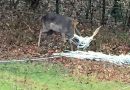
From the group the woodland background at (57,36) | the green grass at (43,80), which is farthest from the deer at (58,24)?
the green grass at (43,80)

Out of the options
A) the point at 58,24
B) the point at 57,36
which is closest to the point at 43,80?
the point at 58,24

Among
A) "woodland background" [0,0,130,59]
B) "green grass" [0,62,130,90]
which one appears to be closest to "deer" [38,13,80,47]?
"woodland background" [0,0,130,59]

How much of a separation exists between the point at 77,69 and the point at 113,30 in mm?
11376

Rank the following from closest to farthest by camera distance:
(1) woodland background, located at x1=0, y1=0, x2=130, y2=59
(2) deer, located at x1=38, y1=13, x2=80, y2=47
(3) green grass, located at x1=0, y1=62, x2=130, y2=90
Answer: (3) green grass, located at x1=0, y1=62, x2=130, y2=90
(1) woodland background, located at x1=0, y1=0, x2=130, y2=59
(2) deer, located at x1=38, y1=13, x2=80, y2=47

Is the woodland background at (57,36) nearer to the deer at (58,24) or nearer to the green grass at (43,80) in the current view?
the deer at (58,24)

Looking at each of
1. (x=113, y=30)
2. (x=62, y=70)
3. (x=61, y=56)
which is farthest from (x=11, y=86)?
(x=113, y=30)

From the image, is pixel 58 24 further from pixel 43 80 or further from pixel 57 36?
pixel 43 80

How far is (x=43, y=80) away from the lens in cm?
1459

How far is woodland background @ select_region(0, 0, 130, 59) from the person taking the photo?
2152cm

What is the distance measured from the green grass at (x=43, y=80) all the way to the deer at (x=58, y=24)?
6.03 m

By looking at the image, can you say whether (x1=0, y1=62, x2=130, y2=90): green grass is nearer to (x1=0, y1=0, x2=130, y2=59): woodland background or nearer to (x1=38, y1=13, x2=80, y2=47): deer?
(x1=0, y1=0, x2=130, y2=59): woodland background

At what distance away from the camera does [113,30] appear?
2778cm

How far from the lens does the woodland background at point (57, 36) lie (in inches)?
847

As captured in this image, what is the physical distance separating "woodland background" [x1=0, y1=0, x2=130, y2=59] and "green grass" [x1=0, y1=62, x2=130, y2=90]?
251 cm
